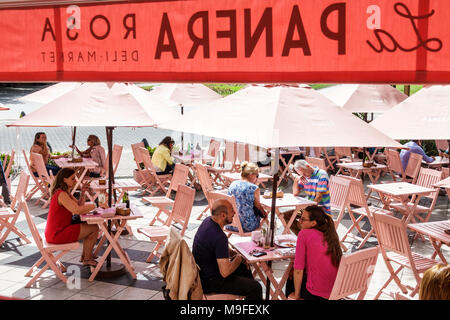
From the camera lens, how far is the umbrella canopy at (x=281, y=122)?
405 cm

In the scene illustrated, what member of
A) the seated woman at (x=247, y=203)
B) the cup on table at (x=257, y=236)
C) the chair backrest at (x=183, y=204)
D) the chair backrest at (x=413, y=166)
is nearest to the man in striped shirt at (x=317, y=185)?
the seated woman at (x=247, y=203)

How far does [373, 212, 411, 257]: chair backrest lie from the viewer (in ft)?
18.3

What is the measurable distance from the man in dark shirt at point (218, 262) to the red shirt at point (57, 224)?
2234 millimetres

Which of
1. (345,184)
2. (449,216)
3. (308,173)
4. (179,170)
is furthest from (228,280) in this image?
(449,216)

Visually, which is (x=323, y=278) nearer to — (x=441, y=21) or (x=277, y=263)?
(x=277, y=263)

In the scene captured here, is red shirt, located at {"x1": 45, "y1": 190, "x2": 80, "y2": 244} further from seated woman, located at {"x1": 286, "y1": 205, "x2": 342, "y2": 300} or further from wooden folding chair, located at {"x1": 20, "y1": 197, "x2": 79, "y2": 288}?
seated woman, located at {"x1": 286, "y1": 205, "x2": 342, "y2": 300}

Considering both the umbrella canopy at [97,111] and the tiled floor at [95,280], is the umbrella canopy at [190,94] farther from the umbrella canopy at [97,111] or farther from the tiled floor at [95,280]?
the umbrella canopy at [97,111]

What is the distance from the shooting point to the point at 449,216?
32.3 feet

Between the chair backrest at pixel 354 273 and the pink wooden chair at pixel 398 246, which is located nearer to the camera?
the chair backrest at pixel 354 273

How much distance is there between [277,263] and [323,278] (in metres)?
2.66

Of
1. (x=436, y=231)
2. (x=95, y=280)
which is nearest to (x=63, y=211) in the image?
(x=95, y=280)

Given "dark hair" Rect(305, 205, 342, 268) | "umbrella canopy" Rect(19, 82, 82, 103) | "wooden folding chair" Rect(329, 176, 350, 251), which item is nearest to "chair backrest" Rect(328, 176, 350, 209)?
"wooden folding chair" Rect(329, 176, 350, 251)

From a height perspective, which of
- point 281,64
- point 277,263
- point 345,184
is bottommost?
point 277,263
